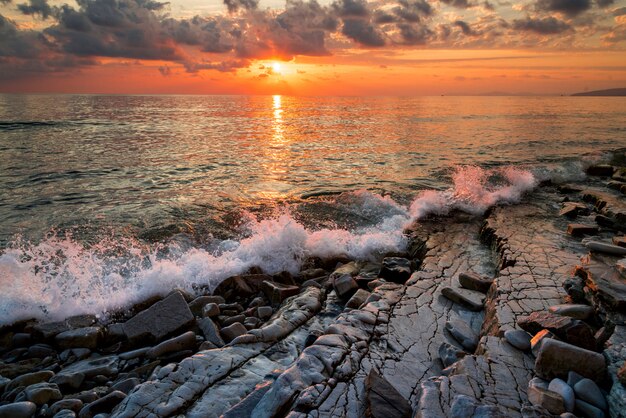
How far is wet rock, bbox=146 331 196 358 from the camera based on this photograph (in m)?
4.51

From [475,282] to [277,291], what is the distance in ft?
9.64

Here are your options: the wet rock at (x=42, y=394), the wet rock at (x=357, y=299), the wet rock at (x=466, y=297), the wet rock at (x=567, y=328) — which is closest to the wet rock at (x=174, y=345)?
the wet rock at (x=42, y=394)

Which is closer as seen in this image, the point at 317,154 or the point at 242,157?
the point at 242,157

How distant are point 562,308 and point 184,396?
12.8 ft

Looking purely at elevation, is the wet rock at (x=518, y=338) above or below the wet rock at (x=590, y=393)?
below

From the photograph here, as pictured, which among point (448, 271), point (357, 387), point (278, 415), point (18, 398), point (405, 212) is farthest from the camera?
point (405, 212)

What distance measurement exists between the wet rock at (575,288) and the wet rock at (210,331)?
421 cm

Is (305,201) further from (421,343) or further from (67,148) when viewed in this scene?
(67,148)

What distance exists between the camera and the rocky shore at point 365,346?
2.99m

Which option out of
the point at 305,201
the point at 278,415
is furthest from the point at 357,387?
Answer: the point at 305,201

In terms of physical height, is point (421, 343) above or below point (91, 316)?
above

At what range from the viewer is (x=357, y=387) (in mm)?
3195

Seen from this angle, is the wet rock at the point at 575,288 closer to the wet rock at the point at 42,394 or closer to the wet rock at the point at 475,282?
the wet rock at the point at 475,282

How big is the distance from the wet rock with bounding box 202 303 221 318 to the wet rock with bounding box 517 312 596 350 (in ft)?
12.8
